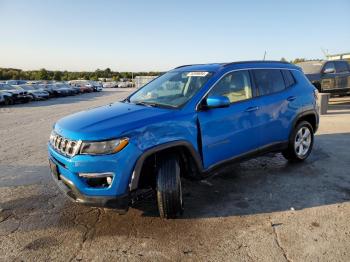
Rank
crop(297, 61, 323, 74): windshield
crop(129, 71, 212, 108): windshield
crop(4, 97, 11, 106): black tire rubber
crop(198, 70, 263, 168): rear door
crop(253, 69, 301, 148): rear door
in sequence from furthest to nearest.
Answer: crop(4, 97, 11, 106): black tire rubber, crop(297, 61, 323, 74): windshield, crop(253, 69, 301, 148): rear door, crop(129, 71, 212, 108): windshield, crop(198, 70, 263, 168): rear door

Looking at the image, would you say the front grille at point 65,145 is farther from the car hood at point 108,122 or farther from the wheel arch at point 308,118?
the wheel arch at point 308,118

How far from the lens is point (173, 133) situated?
340 centimetres

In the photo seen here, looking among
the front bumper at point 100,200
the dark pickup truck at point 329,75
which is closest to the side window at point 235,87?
the front bumper at point 100,200

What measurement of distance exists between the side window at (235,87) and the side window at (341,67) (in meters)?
11.6

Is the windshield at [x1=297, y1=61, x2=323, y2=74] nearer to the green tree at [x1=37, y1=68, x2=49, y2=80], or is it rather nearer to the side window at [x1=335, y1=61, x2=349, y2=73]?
the side window at [x1=335, y1=61, x2=349, y2=73]

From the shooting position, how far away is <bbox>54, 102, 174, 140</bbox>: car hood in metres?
3.11

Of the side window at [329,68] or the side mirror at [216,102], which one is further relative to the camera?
the side window at [329,68]

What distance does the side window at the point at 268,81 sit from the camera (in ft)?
15.1

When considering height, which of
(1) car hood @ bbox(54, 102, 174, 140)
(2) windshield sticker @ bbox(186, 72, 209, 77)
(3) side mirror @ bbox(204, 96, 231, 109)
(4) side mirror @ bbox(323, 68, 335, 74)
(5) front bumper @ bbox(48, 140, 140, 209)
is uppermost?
(4) side mirror @ bbox(323, 68, 335, 74)

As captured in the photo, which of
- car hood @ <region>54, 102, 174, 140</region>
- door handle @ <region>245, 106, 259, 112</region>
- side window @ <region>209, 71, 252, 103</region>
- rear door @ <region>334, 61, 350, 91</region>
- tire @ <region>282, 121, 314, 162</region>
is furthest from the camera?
rear door @ <region>334, 61, 350, 91</region>

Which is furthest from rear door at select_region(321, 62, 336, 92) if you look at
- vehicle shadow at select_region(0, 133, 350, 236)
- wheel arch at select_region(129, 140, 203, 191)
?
wheel arch at select_region(129, 140, 203, 191)

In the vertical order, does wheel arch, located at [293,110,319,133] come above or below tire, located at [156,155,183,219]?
above

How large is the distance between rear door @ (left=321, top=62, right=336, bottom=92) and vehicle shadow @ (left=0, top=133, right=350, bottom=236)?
891cm

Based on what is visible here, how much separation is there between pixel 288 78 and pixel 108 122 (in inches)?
131
